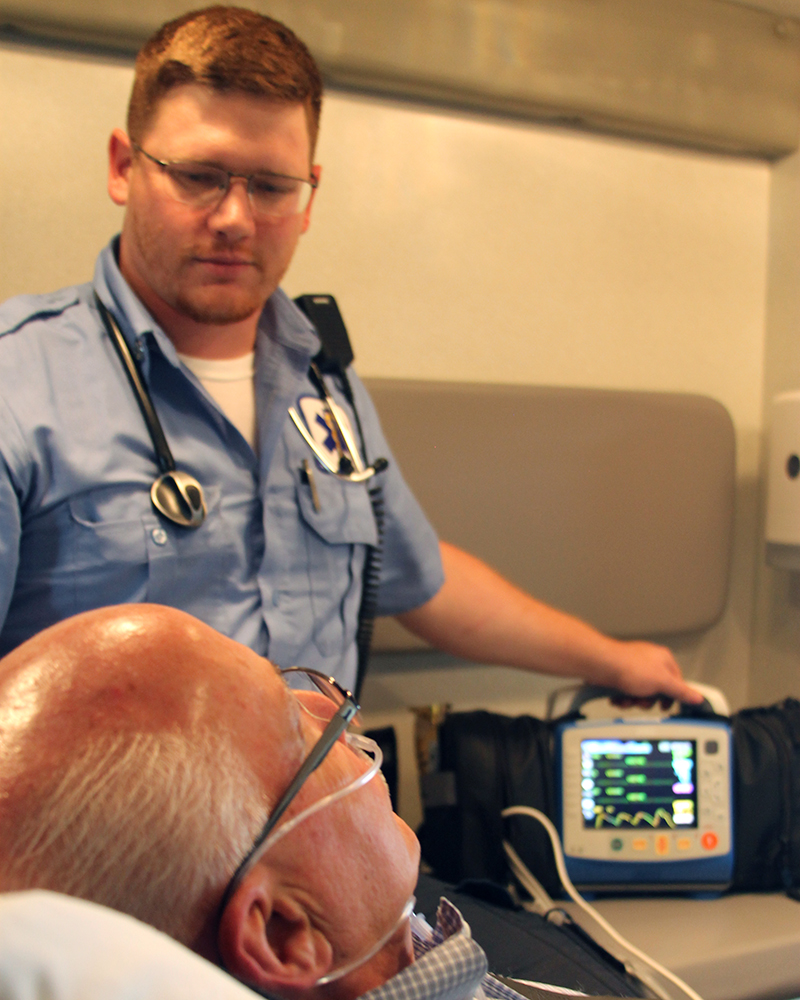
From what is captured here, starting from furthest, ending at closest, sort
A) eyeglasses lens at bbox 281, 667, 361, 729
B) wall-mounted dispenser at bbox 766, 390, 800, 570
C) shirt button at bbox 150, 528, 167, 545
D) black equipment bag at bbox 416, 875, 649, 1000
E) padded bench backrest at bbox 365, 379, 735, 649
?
wall-mounted dispenser at bbox 766, 390, 800, 570, padded bench backrest at bbox 365, 379, 735, 649, shirt button at bbox 150, 528, 167, 545, black equipment bag at bbox 416, 875, 649, 1000, eyeglasses lens at bbox 281, 667, 361, 729

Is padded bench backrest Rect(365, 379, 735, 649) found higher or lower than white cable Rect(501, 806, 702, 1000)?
higher

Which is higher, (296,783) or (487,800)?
(296,783)

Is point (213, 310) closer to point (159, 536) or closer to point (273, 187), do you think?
point (273, 187)

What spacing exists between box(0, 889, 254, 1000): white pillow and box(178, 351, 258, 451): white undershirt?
3.01 ft

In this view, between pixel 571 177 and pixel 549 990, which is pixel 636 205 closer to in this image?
pixel 571 177

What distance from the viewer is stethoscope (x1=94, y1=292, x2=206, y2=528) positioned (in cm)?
103

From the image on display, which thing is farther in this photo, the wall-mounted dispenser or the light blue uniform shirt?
the wall-mounted dispenser

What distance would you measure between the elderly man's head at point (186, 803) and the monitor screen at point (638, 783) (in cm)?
95

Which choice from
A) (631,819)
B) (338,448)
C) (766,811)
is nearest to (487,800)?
(631,819)

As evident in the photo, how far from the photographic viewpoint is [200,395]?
1107 millimetres

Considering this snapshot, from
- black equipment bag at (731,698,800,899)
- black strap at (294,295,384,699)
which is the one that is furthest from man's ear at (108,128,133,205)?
black equipment bag at (731,698,800,899)

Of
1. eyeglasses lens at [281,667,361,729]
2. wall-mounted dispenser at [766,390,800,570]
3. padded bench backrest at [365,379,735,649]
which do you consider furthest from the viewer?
wall-mounted dispenser at [766,390,800,570]

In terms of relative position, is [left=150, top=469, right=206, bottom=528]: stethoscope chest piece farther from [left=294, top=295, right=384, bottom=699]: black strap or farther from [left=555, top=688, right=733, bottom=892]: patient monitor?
[left=555, top=688, right=733, bottom=892]: patient monitor

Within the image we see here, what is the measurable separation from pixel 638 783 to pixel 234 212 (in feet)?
3.61
